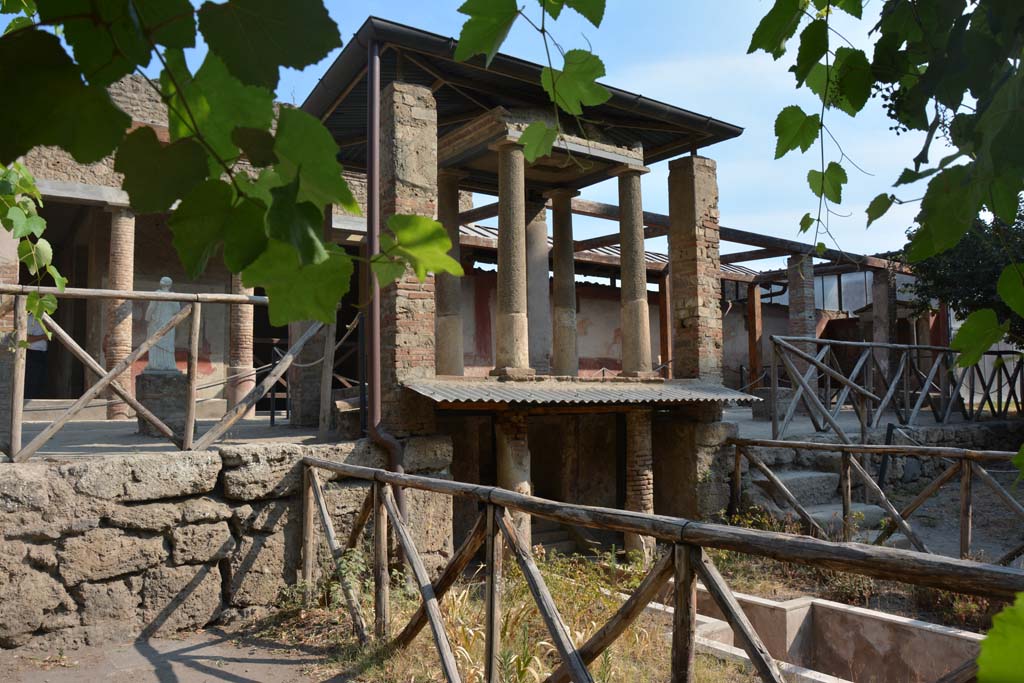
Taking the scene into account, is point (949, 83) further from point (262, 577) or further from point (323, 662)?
point (262, 577)

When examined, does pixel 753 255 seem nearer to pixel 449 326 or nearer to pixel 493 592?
pixel 449 326

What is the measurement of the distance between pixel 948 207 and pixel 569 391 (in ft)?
20.0

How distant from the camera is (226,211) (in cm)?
70

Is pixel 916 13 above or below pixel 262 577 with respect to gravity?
above

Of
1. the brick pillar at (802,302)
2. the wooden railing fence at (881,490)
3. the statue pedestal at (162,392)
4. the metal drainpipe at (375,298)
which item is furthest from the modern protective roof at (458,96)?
the brick pillar at (802,302)

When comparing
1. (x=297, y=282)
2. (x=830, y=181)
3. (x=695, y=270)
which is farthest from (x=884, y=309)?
(x=297, y=282)

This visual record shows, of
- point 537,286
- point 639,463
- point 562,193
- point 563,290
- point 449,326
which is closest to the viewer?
point 639,463

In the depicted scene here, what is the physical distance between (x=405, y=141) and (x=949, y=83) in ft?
19.3

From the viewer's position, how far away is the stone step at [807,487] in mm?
8586

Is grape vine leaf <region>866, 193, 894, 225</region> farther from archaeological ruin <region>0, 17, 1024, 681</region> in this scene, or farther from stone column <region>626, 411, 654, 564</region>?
stone column <region>626, 411, 654, 564</region>

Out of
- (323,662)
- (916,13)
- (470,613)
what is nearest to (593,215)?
(470,613)

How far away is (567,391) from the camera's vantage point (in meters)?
7.12

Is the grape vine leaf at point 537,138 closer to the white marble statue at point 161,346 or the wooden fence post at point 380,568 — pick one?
the wooden fence post at point 380,568

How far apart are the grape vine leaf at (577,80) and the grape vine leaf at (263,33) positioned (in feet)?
2.09
